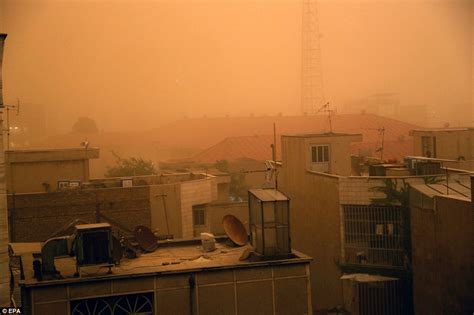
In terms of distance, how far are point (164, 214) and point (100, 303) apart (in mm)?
6412

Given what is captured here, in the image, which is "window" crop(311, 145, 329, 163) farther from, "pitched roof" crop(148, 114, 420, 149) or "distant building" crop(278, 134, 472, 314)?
"pitched roof" crop(148, 114, 420, 149)

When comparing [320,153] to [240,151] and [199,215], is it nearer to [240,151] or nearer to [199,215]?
[199,215]

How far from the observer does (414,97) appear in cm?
3781

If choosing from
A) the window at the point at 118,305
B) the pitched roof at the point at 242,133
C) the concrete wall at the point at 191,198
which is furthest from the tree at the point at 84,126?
the window at the point at 118,305

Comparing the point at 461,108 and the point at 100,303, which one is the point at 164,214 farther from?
the point at 461,108

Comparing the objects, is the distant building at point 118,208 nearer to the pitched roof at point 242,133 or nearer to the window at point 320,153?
the window at point 320,153

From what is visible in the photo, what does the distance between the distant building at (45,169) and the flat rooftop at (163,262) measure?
497 cm

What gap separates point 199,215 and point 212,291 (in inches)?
280

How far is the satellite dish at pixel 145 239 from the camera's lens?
23.9ft

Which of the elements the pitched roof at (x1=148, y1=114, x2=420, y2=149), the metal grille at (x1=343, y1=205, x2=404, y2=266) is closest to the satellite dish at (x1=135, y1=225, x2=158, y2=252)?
the metal grille at (x1=343, y1=205, x2=404, y2=266)

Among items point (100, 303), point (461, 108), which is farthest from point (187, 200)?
point (461, 108)

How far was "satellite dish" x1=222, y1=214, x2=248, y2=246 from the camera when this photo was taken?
743 cm

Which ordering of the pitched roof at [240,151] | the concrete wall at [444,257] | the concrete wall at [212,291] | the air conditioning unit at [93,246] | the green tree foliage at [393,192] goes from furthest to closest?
1. the pitched roof at [240,151]
2. the green tree foliage at [393,192]
3. the concrete wall at [444,257]
4. the air conditioning unit at [93,246]
5. the concrete wall at [212,291]

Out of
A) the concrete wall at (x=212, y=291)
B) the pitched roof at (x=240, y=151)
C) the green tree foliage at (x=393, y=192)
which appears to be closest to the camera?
the concrete wall at (x=212, y=291)
